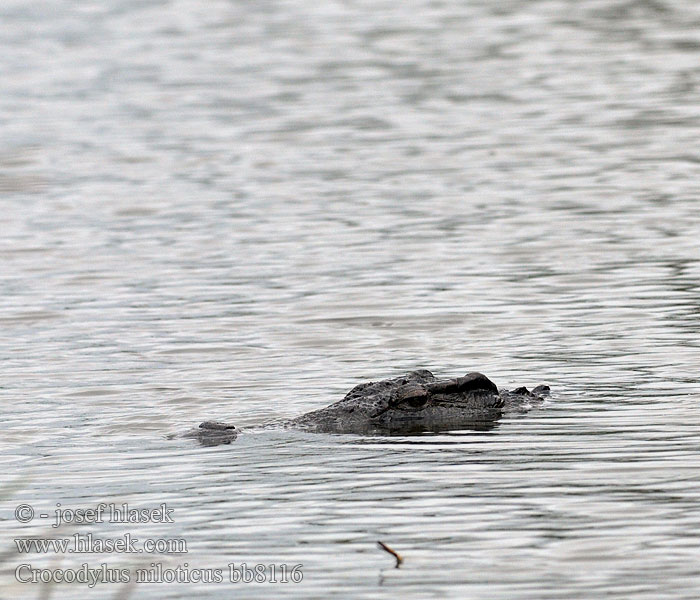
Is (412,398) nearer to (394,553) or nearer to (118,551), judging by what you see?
(118,551)

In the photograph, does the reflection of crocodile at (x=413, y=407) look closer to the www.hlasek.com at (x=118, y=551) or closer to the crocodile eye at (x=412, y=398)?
the crocodile eye at (x=412, y=398)

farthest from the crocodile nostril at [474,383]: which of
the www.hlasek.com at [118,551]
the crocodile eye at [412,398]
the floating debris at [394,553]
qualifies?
the floating debris at [394,553]

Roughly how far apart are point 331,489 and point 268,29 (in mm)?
36223

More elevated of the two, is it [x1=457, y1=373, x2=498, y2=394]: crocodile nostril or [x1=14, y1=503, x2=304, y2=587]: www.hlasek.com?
[x1=14, y1=503, x2=304, y2=587]: www.hlasek.com

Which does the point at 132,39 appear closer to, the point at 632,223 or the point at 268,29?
the point at 268,29

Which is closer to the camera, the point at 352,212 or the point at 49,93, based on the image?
the point at 352,212

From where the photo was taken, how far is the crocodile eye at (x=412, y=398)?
13539mm

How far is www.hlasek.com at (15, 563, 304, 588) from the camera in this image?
32.8 ft

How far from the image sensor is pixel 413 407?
13.6 m

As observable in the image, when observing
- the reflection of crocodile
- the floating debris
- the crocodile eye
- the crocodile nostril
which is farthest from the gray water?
the crocodile eye

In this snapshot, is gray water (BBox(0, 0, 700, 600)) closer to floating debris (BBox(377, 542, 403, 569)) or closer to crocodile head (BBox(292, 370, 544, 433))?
floating debris (BBox(377, 542, 403, 569))

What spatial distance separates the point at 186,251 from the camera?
73.2ft

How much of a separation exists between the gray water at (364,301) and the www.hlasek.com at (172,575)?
97mm

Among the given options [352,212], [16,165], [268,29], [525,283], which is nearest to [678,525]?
[525,283]
